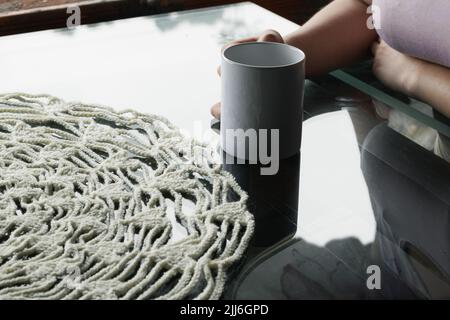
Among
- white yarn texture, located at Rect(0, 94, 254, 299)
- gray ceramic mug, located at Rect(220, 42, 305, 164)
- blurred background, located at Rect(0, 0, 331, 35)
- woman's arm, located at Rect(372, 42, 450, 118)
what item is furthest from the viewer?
blurred background, located at Rect(0, 0, 331, 35)

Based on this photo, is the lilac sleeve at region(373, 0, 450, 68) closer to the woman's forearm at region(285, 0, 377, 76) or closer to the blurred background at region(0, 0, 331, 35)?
the woman's forearm at region(285, 0, 377, 76)

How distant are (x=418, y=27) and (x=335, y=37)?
0.14m

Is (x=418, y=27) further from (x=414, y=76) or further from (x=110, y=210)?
(x=110, y=210)

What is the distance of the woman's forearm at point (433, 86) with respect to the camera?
631mm

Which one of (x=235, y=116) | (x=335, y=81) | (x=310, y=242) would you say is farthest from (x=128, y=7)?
(x=310, y=242)

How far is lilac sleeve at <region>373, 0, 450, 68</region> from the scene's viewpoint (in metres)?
0.61

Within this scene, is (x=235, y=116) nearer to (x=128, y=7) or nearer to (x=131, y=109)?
(x=131, y=109)

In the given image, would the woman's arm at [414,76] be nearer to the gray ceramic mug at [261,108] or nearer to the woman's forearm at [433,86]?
the woman's forearm at [433,86]

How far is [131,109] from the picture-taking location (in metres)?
0.65

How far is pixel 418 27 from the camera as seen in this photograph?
633mm

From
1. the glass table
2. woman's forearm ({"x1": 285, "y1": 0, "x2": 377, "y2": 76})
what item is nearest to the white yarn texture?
the glass table

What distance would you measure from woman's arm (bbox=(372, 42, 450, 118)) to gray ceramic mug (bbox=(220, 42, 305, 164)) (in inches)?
6.4

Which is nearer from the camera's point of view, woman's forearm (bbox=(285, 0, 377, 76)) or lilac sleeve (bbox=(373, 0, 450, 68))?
lilac sleeve (bbox=(373, 0, 450, 68))

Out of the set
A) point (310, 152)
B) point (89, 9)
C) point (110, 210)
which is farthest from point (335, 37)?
point (89, 9)
